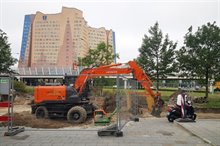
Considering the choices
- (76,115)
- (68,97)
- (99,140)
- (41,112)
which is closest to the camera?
(99,140)

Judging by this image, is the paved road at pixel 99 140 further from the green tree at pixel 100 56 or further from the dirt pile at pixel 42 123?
the green tree at pixel 100 56

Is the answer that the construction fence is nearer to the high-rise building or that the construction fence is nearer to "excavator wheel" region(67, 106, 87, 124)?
"excavator wheel" region(67, 106, 87, 124)

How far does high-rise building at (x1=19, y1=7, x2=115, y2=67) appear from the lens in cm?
10238

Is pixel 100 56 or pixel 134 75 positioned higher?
pixel 100 56

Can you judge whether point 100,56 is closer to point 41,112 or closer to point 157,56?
point 157,56

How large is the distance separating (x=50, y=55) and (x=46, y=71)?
4274 cm

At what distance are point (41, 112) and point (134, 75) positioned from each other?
5.75 meters

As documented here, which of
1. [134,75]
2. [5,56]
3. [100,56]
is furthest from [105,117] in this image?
[100,56]

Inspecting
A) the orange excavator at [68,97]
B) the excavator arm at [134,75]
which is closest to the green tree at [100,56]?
the excavator arm at [134,75]

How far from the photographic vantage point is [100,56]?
155 ft

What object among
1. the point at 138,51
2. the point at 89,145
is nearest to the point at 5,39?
the point at 138,51

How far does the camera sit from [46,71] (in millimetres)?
69750

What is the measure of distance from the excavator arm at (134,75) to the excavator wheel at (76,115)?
1407 mm

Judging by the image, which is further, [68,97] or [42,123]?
[68,97]
